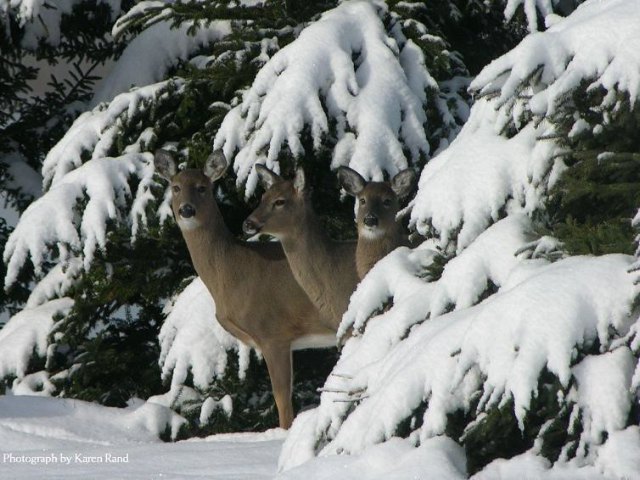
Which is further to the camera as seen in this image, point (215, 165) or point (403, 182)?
point (215, 165)

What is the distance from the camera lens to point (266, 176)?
25.2ft

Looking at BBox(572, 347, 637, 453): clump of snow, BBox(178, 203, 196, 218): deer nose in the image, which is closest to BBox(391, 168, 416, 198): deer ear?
BBox(178, 203, 196, 218): deer nose

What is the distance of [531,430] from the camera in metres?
4.22

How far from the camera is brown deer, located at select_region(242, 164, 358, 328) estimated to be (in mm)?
7621

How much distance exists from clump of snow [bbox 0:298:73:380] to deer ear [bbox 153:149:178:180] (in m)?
1.29

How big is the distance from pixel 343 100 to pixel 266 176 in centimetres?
65

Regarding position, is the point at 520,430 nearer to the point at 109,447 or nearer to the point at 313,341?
the point at 109,447

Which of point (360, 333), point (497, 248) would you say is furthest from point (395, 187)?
point (497, 248)

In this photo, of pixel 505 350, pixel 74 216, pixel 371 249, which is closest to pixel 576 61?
pixel 505 350

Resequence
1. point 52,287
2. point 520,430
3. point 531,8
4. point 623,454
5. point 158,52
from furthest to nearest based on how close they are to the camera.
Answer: point 158,52 < point 52,287 < point 531,8 < point 520,430 < point 623,454

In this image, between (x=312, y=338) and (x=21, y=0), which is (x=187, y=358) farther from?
(x=21, y=0)

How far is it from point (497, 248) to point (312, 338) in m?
3.69

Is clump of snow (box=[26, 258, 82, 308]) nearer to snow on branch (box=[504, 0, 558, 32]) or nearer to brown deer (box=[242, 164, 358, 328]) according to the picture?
brown deer (box=[242, 164, 358, 328])

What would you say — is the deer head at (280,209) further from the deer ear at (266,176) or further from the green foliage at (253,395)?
the green foliage at (253,395)
